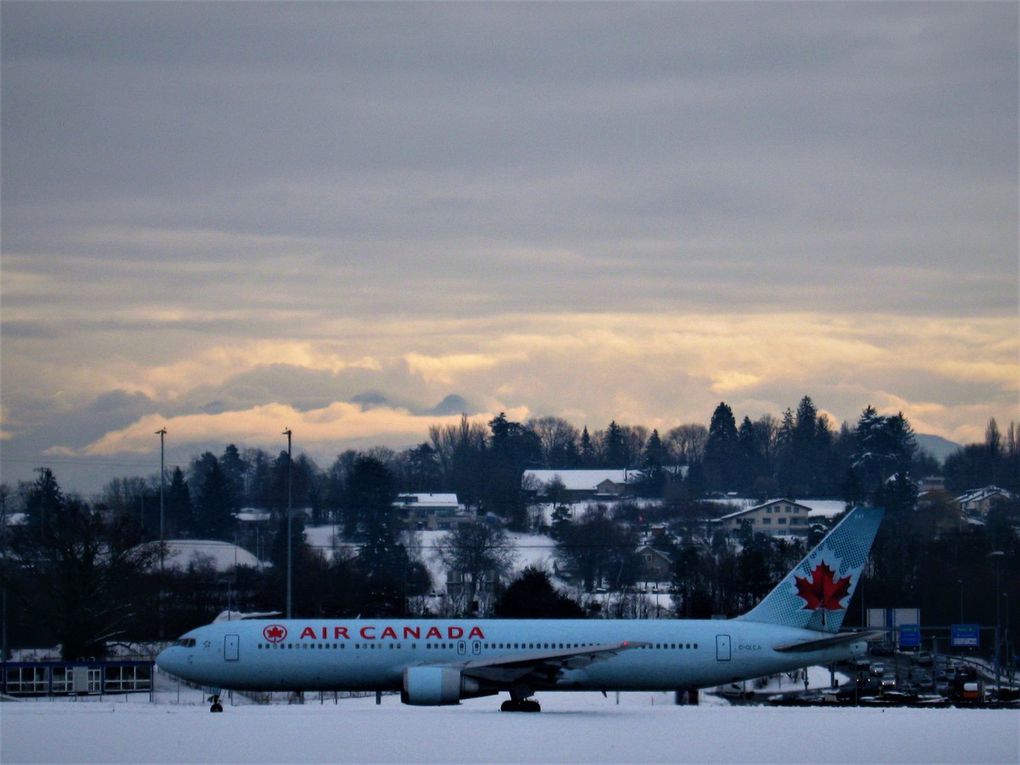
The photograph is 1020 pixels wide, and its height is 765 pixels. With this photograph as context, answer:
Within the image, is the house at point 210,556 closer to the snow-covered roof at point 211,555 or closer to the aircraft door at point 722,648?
the snow-covered roof at point 211,555

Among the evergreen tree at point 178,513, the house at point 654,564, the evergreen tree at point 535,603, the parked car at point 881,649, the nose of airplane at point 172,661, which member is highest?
the evergreen tree at point 178,513

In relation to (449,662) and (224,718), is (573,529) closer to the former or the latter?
(449,662)

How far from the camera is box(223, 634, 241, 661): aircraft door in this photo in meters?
49.8

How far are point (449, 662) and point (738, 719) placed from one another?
13.1 metres

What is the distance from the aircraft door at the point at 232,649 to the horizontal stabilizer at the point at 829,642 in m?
18.3

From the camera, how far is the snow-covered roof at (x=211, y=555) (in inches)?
5290

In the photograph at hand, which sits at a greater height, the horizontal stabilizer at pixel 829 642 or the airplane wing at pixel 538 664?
the horizontal stabilizer at pixel 829 642

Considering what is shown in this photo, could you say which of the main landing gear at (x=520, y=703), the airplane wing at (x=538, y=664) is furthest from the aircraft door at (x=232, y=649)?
the main landing gear at (x=520, y=703)

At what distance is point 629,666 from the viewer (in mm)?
49844

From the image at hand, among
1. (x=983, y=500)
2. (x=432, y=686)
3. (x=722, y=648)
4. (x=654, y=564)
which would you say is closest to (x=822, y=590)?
(x=722, y=648)

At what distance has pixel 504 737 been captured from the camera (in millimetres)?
34812

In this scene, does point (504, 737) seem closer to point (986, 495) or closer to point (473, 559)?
point (473, 559)

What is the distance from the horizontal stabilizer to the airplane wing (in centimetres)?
507

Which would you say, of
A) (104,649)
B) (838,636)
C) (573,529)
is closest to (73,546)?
(104,649)
